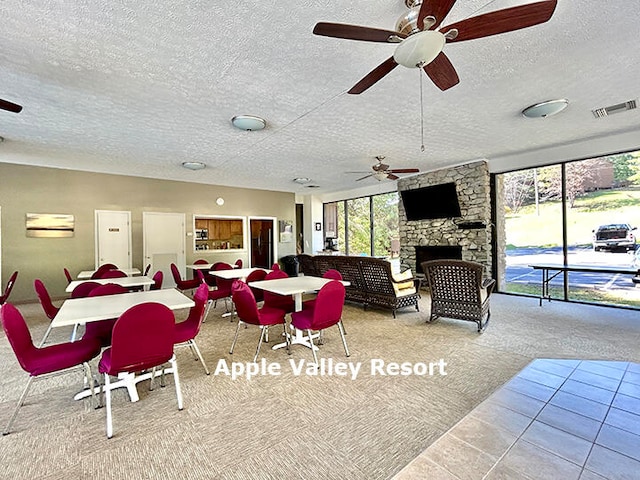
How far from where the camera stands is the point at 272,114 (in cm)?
407

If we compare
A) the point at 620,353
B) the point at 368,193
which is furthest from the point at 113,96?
the point at 368,193

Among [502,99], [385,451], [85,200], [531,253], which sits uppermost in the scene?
[502,99]

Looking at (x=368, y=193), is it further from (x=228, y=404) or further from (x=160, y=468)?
(x=160, y=468)

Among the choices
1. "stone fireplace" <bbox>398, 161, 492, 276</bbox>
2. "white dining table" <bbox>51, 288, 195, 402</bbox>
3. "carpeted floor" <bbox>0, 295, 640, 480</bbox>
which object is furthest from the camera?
"stone fireplace" <bbox>398, 161, 492, 276</bbox>

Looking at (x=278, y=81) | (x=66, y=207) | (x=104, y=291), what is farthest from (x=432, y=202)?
(x=66, y=207)

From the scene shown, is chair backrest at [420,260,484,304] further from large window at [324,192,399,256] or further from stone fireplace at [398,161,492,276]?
large window at [324,192,399,256]

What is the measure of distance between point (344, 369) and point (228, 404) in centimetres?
119

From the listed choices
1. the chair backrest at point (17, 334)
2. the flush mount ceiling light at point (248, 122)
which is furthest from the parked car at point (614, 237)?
the chair backrest at point (17, 334)

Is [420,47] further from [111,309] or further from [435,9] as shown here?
[111,309]

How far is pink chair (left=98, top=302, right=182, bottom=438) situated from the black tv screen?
679cm

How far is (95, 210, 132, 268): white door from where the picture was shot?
7312 mm

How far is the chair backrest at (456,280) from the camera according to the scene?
4215 millimetres

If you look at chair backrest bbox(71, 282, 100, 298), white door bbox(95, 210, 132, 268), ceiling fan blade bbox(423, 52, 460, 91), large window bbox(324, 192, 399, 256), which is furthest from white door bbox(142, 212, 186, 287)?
ceiling fan blade bbox(423, 52, 460, 91)

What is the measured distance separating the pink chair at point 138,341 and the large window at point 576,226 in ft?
22.0
